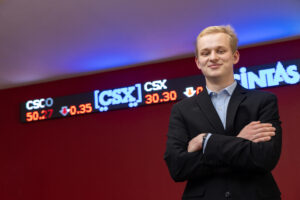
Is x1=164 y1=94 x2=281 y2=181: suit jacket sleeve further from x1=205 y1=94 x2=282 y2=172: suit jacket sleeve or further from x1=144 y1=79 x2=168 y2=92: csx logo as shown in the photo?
x1=144 y1=79 x2=168 y2=92: csx logo

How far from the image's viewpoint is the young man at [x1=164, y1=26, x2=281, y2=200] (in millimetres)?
1327

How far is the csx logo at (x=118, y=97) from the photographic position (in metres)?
5.30

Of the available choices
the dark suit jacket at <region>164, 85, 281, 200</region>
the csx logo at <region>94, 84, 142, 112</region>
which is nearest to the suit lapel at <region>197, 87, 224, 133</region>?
the dark suit jacket at <region>164, 85, 281, 200</region>

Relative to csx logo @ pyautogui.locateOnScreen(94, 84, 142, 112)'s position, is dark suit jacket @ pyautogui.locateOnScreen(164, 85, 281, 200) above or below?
below

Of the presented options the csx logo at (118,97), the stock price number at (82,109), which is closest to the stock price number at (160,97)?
the csx logo at (118,97)

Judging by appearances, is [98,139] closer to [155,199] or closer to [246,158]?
[155,199]

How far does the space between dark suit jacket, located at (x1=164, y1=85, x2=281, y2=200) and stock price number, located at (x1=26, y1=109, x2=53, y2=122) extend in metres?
4.38

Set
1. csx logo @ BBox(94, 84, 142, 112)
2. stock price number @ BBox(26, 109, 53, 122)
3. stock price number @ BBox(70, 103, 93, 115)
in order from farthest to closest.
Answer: stock price number @ BBox(26, 109, 53, 122), stock price number @ BBox(70, 103, 93, 115), csx logo @ BBox(94, 84, 142, 112)

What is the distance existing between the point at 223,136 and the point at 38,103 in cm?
471

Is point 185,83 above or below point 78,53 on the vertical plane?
below

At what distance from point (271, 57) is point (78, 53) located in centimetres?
231

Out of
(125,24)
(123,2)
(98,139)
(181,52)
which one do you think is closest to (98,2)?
(123,2)

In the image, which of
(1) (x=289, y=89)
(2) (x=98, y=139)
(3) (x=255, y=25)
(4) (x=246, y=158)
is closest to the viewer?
(4) (x=246, y=158)

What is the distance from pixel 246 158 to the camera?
4.34 feet
